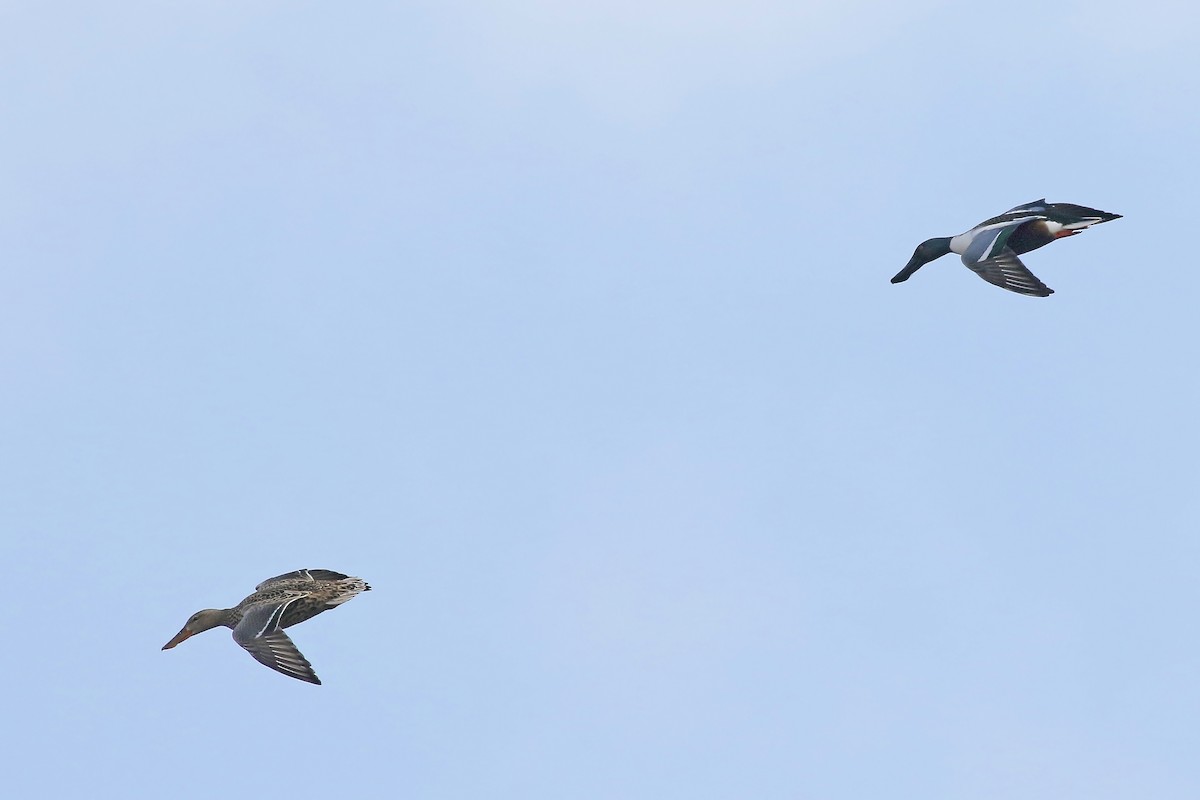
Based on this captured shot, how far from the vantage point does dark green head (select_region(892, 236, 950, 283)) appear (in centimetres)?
3388

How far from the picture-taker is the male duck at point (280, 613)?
24984mm

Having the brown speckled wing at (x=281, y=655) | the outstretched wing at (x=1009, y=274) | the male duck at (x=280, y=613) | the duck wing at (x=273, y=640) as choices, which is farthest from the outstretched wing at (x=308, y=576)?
the outstretched wing at (x=1009, y=274)

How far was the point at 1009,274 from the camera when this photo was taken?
97.5ft

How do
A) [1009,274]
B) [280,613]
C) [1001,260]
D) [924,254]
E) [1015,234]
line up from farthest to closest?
[924,254]
[1015,234]
[1001,260]
[1009,274]
[280,613]

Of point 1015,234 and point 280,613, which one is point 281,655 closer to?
point 280,613

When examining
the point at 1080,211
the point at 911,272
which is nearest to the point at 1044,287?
the point at 1080,211

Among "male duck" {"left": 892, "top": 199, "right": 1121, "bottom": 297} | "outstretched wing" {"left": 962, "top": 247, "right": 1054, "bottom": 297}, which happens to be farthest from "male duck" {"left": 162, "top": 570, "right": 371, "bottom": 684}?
"male duck" {"left": 892, "top": 199, "right": 1121, "bottom": 297}

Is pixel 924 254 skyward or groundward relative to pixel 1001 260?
skyward

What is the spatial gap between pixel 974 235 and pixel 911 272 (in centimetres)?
300

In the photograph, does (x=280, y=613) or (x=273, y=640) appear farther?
(x=280, y=613)

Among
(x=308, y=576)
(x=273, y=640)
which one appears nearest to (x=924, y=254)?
(x=308, y=576)

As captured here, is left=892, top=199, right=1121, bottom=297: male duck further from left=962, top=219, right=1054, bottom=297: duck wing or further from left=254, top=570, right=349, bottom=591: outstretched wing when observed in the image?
left=254, top=570, right=349, bottom=591: outstretched wing

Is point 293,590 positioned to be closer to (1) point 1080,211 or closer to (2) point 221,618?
(2) point 221,618

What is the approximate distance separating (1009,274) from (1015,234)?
1.84m
